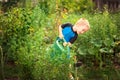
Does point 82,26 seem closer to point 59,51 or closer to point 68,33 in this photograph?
point 68,33

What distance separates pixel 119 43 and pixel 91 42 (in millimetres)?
581

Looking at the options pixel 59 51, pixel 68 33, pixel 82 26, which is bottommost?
pixel 59 51

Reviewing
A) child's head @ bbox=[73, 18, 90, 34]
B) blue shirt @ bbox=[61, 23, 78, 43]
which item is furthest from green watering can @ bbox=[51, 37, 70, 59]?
child's head @ bbox=[73, 18, 90, 34]

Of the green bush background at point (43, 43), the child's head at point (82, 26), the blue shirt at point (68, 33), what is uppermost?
the child's head at point (82, 26)

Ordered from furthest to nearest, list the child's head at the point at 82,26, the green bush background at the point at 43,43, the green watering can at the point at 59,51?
the green bush background at the point at 43,43 < the child's head at the point at 82,26 < the green watering can at the point at 59,51

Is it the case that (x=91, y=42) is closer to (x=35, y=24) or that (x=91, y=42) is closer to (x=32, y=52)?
(x=35, y=24)

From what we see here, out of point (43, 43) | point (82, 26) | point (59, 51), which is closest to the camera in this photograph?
point (59, 51)

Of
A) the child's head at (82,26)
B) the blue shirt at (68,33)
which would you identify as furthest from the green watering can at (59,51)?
the child's head at (82,26)

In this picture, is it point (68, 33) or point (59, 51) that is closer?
point (59, 51)

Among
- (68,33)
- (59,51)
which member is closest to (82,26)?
(68,33)

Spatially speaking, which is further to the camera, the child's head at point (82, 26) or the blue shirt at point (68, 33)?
the blue shirt at point (68, 33)

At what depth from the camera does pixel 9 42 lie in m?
7.53

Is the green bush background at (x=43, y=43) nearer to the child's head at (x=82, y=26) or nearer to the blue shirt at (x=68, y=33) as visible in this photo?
the blue shirt at (x=68, y=33)

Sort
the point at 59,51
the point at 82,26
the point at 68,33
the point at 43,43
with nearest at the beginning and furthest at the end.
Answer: the point at 59,51
the point at 82,26
the point at 68,33
the point at 43,43
